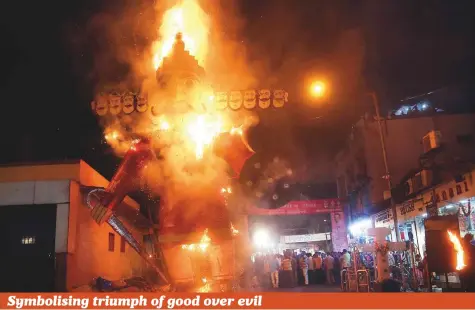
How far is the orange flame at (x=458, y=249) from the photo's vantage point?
1026 cm

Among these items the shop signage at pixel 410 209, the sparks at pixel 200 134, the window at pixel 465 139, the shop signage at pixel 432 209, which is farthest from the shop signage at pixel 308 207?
the sparks at pixel 200 134

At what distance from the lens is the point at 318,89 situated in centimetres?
1359

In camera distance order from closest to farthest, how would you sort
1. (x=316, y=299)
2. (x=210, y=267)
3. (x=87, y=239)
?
1. (x=316, y=299)
2. (x=87, y=239)
3. (x=210, y=267)

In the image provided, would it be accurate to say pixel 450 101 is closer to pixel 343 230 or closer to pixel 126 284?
pixel 343 230

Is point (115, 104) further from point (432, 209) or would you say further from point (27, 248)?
point (432, 209)

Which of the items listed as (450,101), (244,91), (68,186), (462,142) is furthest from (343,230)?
(68,186)

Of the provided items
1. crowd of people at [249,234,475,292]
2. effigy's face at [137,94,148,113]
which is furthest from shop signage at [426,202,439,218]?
effigy's face at [137,94,148,113]

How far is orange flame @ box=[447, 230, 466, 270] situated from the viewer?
10258mm

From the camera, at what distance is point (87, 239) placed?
11688 millimetres

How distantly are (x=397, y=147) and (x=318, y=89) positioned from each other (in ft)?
41.4

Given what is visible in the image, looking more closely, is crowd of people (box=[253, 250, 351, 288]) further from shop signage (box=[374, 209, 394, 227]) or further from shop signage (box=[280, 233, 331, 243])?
shop signage (box=[280, 233, 331, 243])

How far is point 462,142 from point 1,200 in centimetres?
2260
